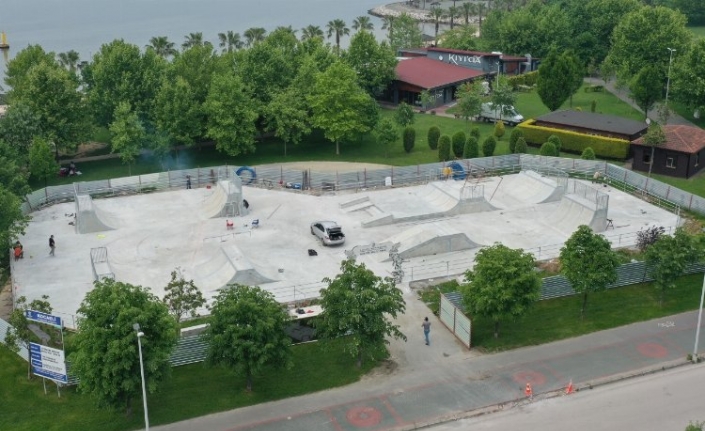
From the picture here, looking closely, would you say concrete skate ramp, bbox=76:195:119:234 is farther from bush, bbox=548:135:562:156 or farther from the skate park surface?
bush, bbox=548:135:562:156

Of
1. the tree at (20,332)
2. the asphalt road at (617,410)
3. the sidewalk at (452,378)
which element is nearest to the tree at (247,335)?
the sidewalk at (452,378)

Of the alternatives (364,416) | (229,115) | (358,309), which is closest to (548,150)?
(229,115)

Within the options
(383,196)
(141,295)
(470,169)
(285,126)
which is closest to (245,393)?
(141,295)

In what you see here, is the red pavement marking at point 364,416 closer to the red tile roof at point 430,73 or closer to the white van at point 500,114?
the white van at point 500,114

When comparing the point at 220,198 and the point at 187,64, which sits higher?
the point at 187,64

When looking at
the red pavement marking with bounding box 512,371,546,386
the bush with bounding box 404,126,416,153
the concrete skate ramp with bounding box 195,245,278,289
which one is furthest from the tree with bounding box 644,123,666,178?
the concrete skate ramp with bounding box 195,245,278,289

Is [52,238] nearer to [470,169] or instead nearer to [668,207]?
[470,169]
